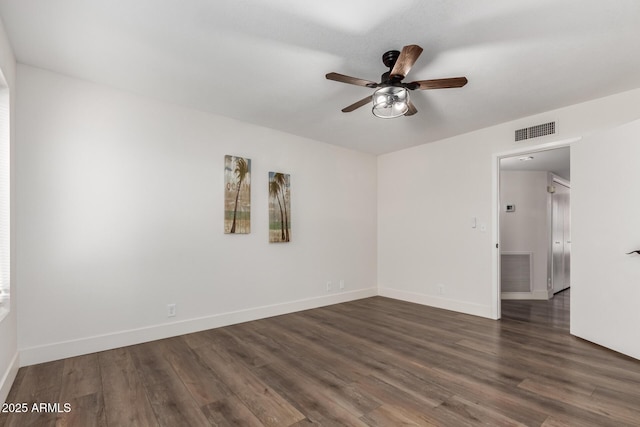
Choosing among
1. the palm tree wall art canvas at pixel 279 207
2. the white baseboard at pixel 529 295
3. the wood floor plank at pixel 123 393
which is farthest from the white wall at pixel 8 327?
the white baseboard at pixel 529 295

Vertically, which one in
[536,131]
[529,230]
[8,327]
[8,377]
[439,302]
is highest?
[536,131]

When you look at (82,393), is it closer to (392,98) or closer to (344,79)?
(344,79)

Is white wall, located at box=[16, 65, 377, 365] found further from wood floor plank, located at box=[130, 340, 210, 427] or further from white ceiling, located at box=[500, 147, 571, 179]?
white ceiling, located at box=[500, 147, 571, 179]

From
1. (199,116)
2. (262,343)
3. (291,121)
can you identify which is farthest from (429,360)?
(199,116)

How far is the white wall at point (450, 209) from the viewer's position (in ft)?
12.1

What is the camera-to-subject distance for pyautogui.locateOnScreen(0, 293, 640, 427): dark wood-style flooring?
1956mm

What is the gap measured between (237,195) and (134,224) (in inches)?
47.7

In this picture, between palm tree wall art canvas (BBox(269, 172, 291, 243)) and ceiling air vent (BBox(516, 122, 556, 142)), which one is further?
palm tree wall art canvas (BBox(269, 172, 291, 243))

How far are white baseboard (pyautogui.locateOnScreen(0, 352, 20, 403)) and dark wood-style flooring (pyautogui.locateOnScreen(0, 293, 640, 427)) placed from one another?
61 mm

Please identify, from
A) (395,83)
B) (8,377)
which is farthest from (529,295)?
(8,377)

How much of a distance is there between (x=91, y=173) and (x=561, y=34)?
4.14 metres

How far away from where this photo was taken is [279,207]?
14.4ft

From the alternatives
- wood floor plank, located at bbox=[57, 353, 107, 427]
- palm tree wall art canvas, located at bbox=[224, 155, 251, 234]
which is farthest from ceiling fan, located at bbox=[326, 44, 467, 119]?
wood floor plank, located at bbox=[57, 353, 107, 427]

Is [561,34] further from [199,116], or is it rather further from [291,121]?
[199,116]
